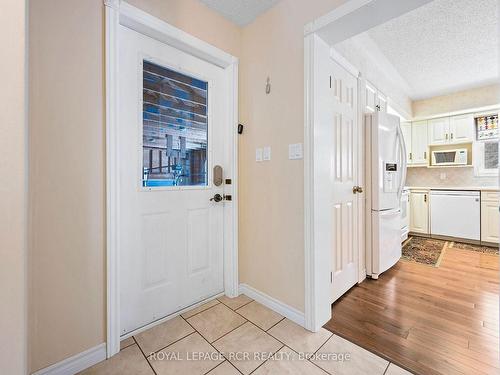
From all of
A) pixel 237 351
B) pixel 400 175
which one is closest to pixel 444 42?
pixel 400 175

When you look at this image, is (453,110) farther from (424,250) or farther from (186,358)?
(186,358)

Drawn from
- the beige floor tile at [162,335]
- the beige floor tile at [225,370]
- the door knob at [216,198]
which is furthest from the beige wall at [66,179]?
the door knob at [216,198]

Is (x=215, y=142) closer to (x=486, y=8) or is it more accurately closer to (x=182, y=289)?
(x=182, y=289)

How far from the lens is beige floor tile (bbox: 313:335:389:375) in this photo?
1264 millimetres

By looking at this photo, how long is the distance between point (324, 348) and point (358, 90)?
2.35 meters

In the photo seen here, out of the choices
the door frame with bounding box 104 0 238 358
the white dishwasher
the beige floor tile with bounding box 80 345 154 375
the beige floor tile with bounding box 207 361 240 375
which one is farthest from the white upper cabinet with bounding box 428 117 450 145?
the beige floor tile with bounding box 80 345 154 375

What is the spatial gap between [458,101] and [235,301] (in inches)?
207

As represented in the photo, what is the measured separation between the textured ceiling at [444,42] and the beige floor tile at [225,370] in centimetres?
324

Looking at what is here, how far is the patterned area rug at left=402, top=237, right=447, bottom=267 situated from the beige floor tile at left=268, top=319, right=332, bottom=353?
2.29 meters

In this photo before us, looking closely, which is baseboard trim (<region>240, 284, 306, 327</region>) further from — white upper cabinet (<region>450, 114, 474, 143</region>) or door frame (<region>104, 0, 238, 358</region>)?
white upper cabinet (<region>450, 114, 474, 143</region>)

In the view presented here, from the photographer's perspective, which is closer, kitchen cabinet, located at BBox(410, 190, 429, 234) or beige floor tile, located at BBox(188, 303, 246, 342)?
beige floor tile, located at BBox(188, 303, 246, 342)

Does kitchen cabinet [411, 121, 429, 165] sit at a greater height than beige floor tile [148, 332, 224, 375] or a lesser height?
greater

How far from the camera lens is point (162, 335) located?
61.3 inches

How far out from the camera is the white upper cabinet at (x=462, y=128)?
4039 mm
